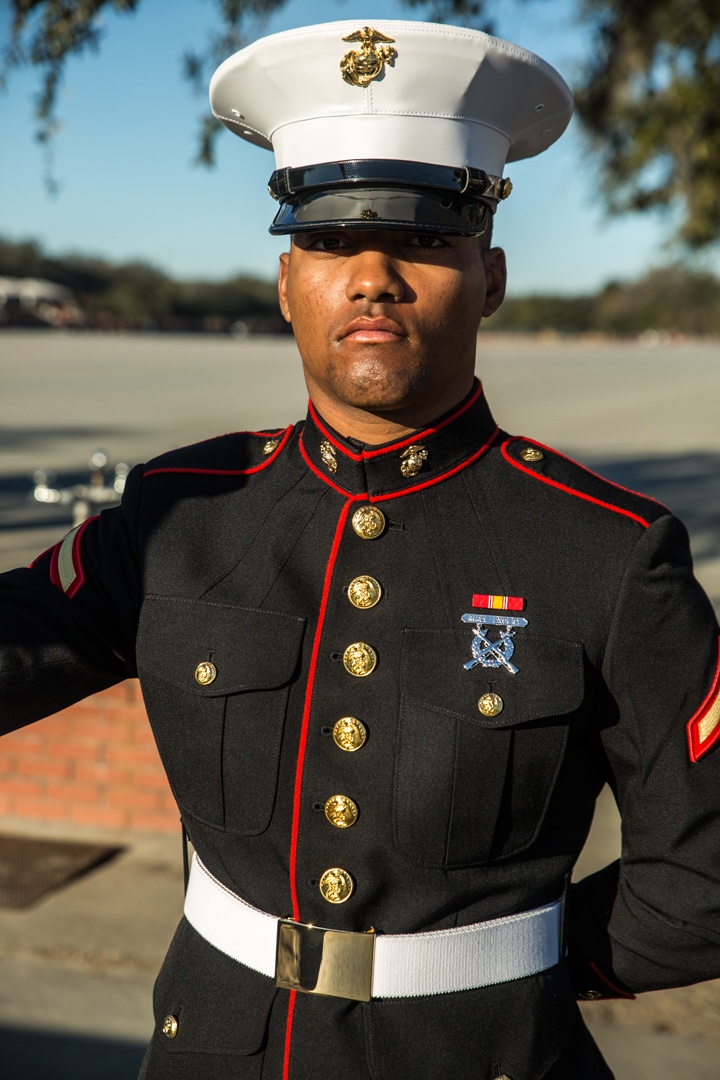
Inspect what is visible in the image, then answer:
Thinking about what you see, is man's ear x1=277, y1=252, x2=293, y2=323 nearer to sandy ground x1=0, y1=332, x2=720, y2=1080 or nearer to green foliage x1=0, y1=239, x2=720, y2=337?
sandy ground x1=0, y1=332, x2=720, y2=1080

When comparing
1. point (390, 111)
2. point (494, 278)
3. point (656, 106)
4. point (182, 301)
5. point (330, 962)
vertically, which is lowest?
point (330, 962)

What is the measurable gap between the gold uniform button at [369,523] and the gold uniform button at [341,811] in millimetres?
352

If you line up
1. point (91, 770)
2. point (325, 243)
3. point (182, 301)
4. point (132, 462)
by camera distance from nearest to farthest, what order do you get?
point (325, 243), point (91, 770), point (132, 462), point (182, 301)

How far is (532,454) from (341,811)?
1.87 feet

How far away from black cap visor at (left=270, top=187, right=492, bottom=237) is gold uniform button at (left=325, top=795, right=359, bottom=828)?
0.72 m

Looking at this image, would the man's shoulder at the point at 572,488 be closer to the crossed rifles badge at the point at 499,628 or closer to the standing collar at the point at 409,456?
the standing collar at the point at 409,456

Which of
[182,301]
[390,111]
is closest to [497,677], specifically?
[390,111]

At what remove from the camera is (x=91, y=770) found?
177 inches

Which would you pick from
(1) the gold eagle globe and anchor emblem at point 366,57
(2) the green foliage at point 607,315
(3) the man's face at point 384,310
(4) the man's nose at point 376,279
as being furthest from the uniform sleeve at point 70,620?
(2) the green foliage at point 607,315

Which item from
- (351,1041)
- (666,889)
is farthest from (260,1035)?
(666,889)

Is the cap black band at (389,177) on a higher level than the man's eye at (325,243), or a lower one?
higher

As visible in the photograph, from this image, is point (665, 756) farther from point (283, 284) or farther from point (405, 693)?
point (283, 284)

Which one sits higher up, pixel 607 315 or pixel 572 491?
pixel 607 315

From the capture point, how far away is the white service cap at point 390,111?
1.60 metres
